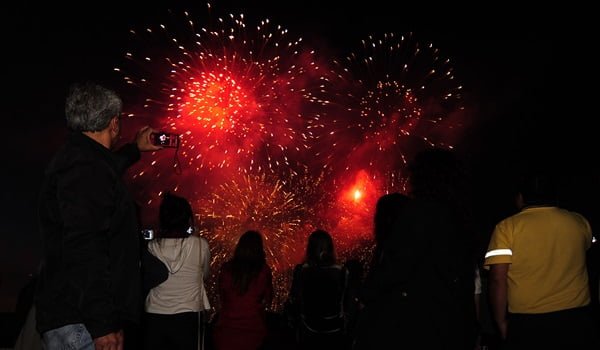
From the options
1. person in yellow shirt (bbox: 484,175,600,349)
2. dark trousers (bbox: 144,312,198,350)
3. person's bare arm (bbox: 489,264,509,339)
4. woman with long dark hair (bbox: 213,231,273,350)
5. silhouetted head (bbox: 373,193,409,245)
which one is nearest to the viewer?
silhouetted head (bbox: 373,193,409,245)

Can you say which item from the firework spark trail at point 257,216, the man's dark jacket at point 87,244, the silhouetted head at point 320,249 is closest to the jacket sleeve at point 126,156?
the man's dark jacket at point 87,244

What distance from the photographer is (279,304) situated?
23734mm

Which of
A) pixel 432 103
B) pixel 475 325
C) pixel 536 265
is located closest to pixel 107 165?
pixel 475 325

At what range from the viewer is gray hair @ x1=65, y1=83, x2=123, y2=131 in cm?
366

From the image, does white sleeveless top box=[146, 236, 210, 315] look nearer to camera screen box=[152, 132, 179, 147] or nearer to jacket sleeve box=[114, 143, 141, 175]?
camera screen box=[152, 132, 179, 147]

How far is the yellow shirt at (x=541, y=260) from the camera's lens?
5129 mm

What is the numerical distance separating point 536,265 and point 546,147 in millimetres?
15136

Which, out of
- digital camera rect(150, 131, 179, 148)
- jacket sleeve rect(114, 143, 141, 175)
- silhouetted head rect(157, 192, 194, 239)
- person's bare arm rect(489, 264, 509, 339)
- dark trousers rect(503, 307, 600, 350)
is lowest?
dark trousers rect(503, 307, 600, 350)

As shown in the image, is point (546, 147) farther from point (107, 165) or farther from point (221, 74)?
point (107, 165)

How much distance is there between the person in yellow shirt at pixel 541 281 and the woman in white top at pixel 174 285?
2.64 meters

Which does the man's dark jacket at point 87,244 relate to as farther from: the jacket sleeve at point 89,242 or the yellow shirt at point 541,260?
the yellow shirt at point 541,260

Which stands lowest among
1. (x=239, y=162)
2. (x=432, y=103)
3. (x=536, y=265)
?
(x=536, y=265)

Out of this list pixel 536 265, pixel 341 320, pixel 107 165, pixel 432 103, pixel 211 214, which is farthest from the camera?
pixel 211 214

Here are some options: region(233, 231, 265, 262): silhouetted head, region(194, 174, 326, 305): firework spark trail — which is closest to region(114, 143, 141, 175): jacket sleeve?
region(233, 231, 265, 262): silhouetted head
